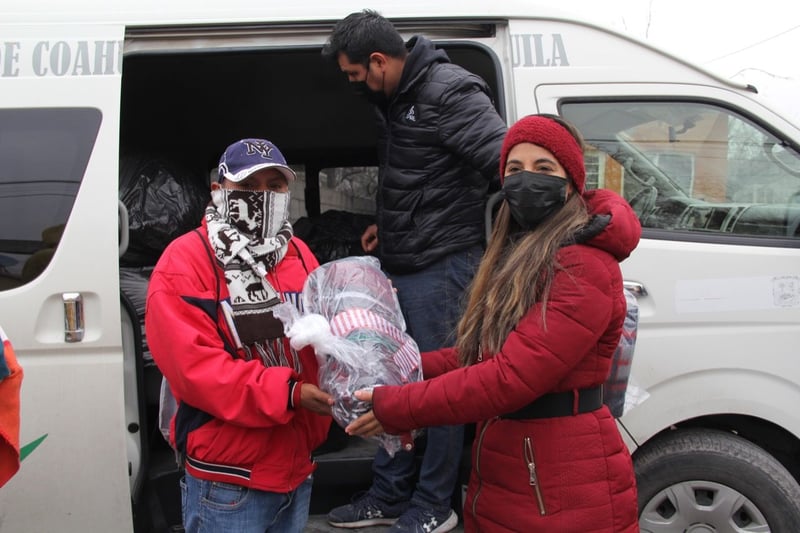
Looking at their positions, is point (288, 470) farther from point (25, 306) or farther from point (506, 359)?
point (25, 306)

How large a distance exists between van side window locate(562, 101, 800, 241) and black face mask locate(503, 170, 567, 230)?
1023mm

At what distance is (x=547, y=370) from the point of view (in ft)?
4.68

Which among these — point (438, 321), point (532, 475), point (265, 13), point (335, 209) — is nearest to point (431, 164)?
point (438, 321)

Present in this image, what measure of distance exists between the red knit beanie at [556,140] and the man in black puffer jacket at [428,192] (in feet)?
2.40

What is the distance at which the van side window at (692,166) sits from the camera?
2.45 meters

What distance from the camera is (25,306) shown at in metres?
2.18

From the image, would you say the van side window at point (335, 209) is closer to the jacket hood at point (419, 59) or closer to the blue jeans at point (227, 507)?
the jacket hood at point (419, 59)

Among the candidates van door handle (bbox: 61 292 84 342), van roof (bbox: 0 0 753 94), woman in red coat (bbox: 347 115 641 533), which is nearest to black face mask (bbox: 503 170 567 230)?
woman in red coat (bbox: 347 115 641 533)

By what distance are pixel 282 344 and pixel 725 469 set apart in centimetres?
175

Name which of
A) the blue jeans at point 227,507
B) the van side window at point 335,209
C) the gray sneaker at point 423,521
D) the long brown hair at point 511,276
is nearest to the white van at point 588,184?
the gray sneaker at point 423,521

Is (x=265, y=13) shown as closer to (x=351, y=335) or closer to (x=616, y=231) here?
(x=351, y=335)

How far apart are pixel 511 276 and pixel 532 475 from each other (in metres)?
0.48

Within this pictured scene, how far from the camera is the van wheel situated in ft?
7.68

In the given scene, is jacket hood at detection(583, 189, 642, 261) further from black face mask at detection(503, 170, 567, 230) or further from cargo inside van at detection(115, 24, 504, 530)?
cargo inside van at detection(115, 24, 504, 530)
